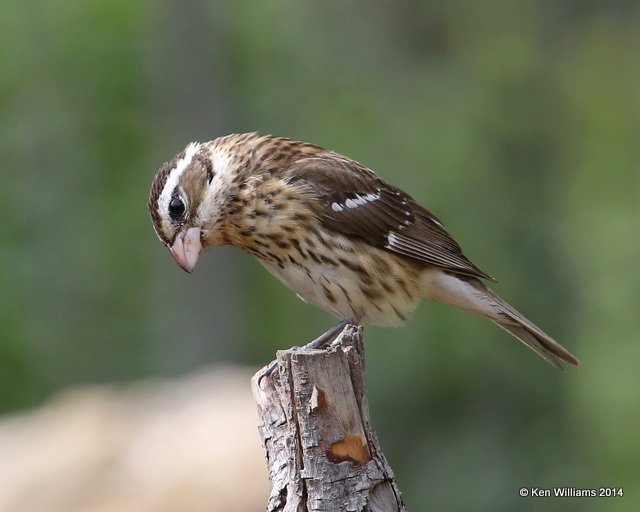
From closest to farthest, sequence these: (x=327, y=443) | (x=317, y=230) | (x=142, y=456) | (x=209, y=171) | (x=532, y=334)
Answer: (x=327, y=443)
(x=317, y=230)
(x=209, y=171)
(x=532, y=334)
(x=142, y=456)

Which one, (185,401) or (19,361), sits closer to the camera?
(185,401)

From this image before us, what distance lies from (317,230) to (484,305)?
3.57ft

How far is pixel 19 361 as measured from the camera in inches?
586

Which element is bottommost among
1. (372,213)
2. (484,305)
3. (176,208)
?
(484,305)

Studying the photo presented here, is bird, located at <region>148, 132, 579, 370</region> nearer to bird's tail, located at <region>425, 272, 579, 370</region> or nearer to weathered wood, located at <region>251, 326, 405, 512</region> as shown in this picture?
bird's tail, located at <region>425, 272, 579, 370</region>

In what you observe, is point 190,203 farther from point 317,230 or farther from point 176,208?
point 317,230

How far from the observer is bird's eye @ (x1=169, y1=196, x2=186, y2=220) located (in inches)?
226

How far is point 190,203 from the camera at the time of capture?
584 centimetres

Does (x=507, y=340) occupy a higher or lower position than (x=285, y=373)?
higher

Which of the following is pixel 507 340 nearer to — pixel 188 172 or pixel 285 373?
pixel 188 172

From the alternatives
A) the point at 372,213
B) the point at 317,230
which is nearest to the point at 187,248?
the point at 317,230

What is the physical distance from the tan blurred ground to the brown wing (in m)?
2.12

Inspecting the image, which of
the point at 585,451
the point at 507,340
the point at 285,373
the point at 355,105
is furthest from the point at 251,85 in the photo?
the point at 285,373

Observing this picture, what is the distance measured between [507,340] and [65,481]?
19.8ft
